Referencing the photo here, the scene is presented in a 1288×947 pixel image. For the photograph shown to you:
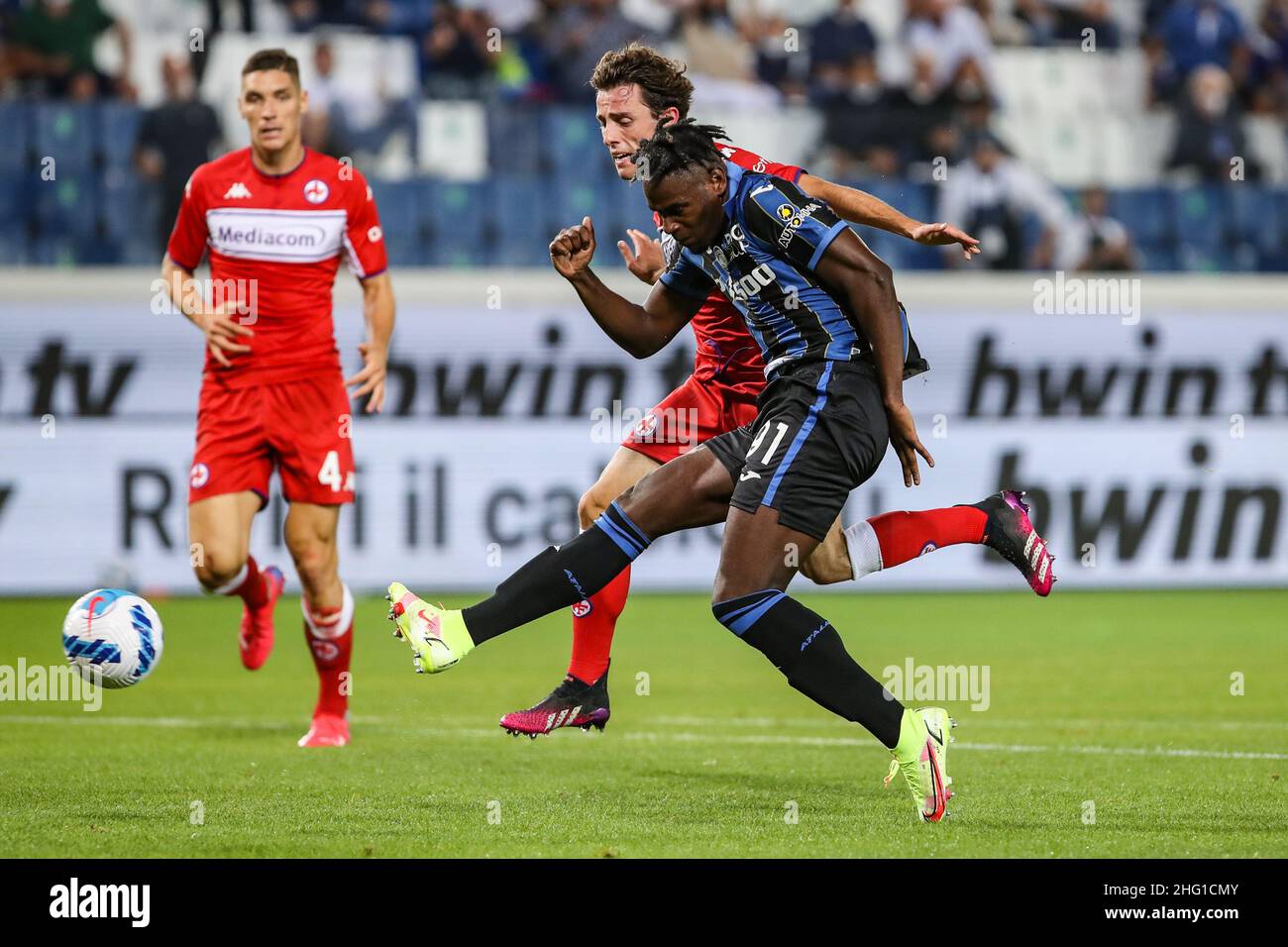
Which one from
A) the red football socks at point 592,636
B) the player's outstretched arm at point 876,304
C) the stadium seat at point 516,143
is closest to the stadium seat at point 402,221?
the stadium seat at point 516,143

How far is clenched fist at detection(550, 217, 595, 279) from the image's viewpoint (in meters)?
5.72

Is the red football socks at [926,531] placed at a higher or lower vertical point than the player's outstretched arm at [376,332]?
lower

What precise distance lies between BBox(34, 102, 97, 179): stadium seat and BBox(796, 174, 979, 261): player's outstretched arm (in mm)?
10107

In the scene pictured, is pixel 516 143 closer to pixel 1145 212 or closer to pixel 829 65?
pixel 829 65

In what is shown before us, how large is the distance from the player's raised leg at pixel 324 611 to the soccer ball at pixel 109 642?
2.43ft

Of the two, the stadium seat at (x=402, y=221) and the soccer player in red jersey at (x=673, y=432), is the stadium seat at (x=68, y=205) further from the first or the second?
the soccer player in red jersey at (x=673, y=432)

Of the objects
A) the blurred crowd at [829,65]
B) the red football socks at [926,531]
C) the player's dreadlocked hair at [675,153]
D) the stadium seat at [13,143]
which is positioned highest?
the blurred crowd at [829,65]

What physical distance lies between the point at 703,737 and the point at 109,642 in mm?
2479

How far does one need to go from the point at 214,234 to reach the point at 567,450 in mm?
6698

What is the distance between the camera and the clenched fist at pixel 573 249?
5.72 meters

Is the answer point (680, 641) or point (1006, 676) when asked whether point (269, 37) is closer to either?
point (680, 641)

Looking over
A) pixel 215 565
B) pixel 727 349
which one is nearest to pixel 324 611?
pixel 215 565

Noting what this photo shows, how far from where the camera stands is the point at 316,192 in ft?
24.4

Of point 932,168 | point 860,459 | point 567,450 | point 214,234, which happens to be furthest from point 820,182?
point 932,168
